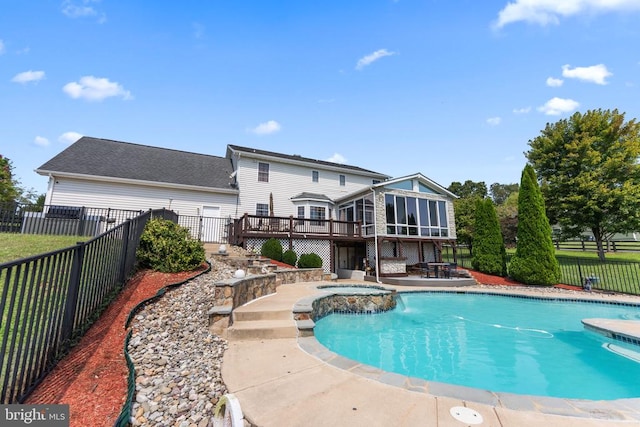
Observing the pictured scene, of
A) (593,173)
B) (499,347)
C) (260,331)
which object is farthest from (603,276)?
(260,331)

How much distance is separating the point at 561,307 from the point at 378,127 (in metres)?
11.1

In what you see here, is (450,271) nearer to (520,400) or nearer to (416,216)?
(416,216)

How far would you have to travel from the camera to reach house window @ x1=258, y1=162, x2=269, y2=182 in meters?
18.1

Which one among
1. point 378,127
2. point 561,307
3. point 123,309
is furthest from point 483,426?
point 378,127

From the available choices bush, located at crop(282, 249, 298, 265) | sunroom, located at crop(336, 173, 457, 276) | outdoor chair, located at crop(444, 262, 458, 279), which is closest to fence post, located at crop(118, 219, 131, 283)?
bush, located at crop(282, 249, 298, 265)

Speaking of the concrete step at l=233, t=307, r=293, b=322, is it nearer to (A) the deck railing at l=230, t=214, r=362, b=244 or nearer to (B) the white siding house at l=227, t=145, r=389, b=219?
(A) the deck railing at l=230, t=214, r=362, b=244

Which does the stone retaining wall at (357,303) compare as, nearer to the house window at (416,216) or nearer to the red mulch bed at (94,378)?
the red mulch bed at (94,378)

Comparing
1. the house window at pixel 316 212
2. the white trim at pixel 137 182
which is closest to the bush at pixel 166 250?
the white trim at pixel 137 182

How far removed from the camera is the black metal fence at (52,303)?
2527 mm

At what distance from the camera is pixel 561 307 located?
9.35 m

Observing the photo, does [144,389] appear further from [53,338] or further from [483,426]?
[483,426]

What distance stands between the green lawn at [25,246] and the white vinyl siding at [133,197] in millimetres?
6636

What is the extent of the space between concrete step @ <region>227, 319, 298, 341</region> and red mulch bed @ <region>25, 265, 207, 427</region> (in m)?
1.59

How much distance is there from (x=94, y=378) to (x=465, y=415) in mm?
3973
